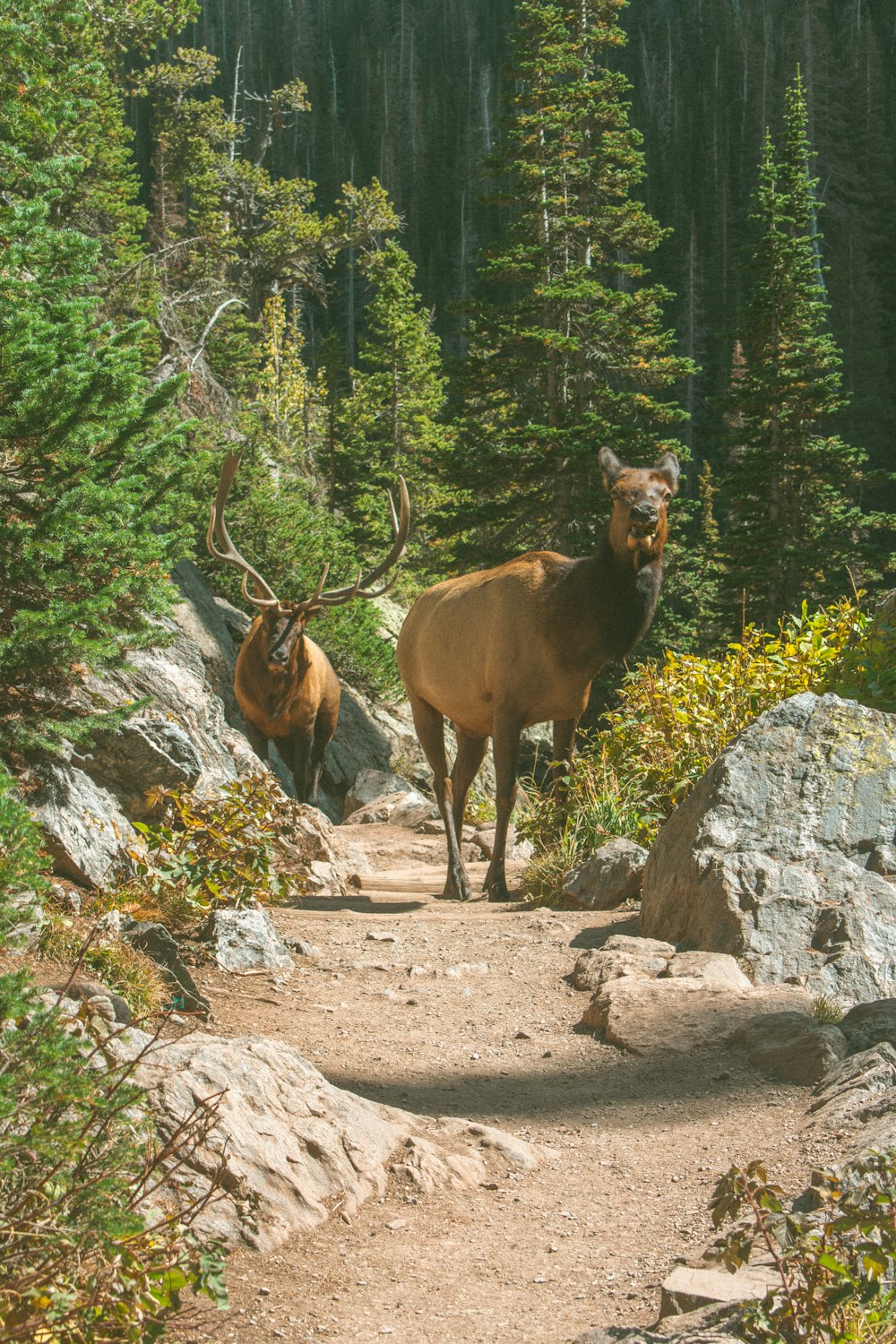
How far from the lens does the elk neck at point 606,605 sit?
8273 millimetres

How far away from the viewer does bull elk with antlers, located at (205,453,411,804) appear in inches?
426

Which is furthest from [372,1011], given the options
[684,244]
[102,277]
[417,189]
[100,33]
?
[417,189]

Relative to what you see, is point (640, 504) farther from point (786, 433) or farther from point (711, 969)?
point (786, 433)

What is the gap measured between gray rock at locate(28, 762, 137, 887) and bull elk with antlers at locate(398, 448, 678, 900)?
3.36m

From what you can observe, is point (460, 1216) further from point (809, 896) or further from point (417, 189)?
point (417, 189)

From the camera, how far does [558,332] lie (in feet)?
64.2

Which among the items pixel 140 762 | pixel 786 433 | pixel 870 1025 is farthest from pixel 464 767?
pixel 786 433

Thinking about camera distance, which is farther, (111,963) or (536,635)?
(536,635)

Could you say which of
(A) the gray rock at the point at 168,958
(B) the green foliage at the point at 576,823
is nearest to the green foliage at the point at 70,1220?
(A) the gray rock at the point at 168,958

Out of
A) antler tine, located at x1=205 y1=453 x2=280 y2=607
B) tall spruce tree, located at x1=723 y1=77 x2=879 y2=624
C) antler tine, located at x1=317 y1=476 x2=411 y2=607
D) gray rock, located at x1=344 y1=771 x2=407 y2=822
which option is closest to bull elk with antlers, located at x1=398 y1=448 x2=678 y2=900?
antler tine, located at x1=317 y1=476 x2=411 y2=607

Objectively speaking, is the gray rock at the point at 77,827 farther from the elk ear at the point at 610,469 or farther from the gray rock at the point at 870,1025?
the elk ear at the point at 610,469

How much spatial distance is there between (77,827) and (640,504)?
3975 mm

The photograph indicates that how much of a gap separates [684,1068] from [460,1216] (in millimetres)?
1416

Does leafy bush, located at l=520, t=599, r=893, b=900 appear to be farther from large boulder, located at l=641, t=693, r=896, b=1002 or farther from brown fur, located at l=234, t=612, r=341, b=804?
brown fur, located at l=234, t=612, r=341, b=804
